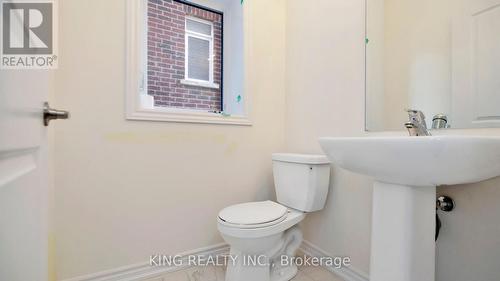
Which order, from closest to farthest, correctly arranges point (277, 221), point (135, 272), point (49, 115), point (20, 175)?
point (20, 175)
point (49, 115)
point (277, 221)
point (135, 272)

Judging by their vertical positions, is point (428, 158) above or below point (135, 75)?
below

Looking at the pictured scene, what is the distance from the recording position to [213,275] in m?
1.38

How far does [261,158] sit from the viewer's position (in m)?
1.75

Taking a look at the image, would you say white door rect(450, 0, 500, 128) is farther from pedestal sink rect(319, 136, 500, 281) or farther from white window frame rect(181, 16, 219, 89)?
white window frame rect(181, 16, 219, 89)

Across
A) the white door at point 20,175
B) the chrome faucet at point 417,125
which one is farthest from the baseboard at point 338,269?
the white door at point 20,175

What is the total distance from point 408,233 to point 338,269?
770mm

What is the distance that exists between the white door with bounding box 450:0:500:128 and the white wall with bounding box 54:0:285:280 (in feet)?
3.79

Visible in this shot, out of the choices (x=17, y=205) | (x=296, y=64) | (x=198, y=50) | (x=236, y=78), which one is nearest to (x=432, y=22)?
(x=296, y=64)

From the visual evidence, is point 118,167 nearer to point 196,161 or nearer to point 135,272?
point 196,161

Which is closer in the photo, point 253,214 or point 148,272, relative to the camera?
point 253,214

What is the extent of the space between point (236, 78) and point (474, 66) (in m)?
1.38

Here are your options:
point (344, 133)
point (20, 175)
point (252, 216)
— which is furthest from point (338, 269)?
point (20, 175)

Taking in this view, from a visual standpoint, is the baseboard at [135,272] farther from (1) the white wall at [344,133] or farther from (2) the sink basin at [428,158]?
(2) the sink basin at [428,158]

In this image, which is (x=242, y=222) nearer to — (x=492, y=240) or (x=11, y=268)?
(x=11, y=268)
